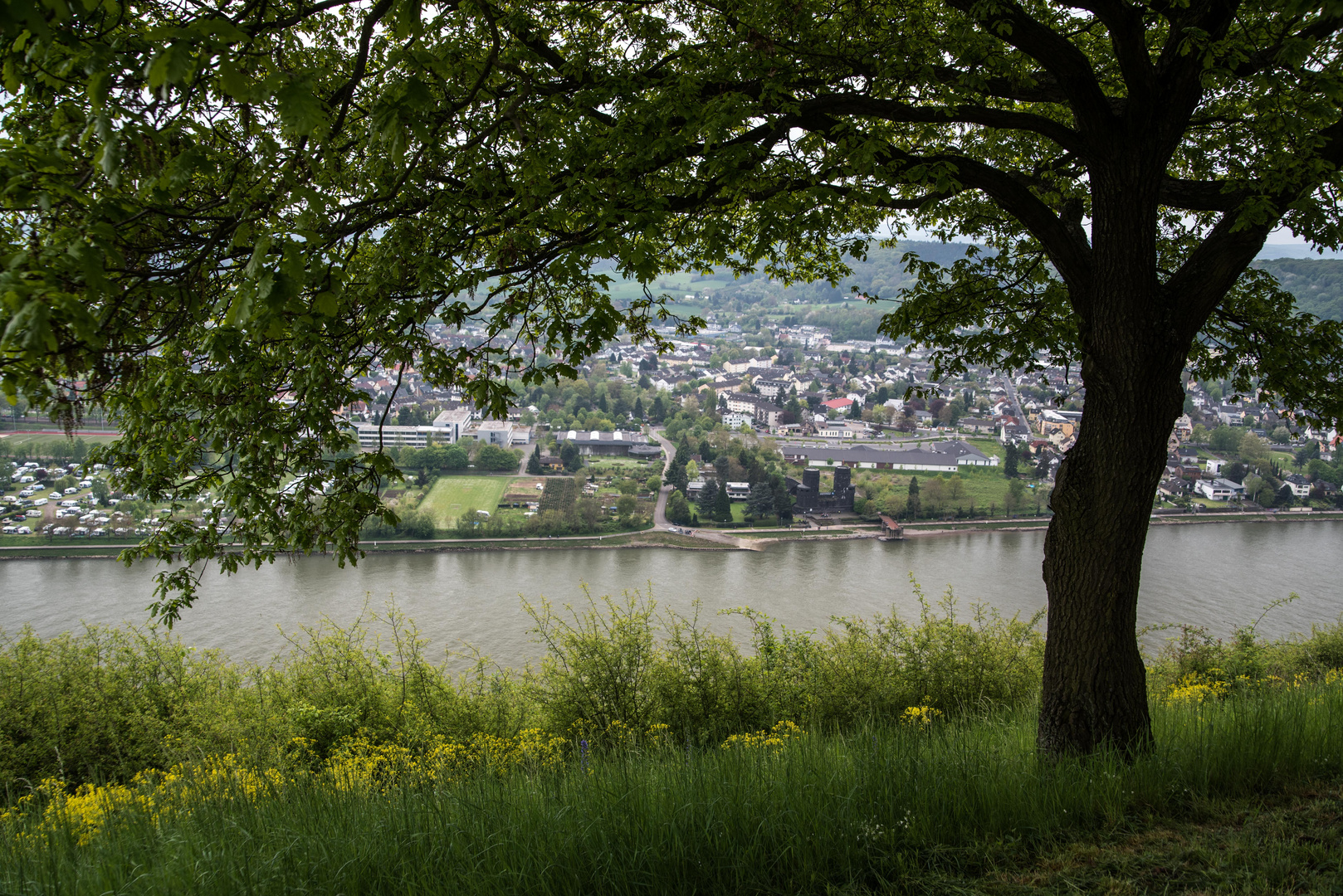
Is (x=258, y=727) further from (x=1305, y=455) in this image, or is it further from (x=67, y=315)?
(x=1305, y=455)

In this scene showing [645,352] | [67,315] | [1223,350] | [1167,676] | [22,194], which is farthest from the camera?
[645,352]

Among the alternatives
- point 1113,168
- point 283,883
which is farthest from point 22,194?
point 1113,168

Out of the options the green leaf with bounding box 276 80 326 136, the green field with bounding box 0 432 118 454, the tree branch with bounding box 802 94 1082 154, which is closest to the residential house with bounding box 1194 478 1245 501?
the tree branch with bounding box 802 94 1082 154

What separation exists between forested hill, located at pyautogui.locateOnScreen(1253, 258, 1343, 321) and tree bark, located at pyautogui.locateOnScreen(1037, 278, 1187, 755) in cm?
2230

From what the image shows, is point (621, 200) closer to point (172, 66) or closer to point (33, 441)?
point (172, 66)

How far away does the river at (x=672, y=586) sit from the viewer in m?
14.0

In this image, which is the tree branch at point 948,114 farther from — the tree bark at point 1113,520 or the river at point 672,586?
the river at point 672,586

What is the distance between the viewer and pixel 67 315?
1267 mm

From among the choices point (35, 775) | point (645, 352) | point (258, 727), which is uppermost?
point (645, 352)

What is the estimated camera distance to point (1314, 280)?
21328 mm

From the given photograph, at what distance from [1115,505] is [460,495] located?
21.4 meters

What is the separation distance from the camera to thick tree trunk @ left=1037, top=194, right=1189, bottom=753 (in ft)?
9.35

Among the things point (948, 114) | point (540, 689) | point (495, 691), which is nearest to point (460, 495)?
point (495, 691)

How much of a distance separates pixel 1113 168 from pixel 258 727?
7495mm
